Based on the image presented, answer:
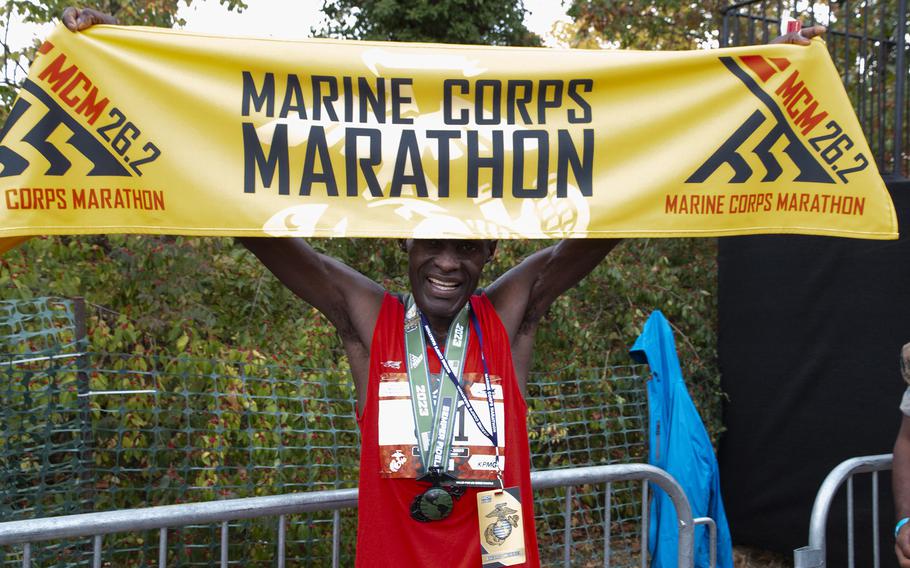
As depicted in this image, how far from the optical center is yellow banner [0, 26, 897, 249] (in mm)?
2594

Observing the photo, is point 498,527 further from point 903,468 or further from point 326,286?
point 903,468

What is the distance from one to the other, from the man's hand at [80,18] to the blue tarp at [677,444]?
12.7 ft

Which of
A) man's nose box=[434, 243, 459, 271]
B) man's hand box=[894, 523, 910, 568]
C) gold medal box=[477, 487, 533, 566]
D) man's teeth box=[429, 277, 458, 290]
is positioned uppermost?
man's nose box=[434, 243, 459, 271]

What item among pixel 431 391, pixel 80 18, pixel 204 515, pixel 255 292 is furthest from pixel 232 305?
pixel 431 391

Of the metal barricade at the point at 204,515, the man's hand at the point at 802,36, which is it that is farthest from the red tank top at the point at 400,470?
the man's hand at the point at 802,36

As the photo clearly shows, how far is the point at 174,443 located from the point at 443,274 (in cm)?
312

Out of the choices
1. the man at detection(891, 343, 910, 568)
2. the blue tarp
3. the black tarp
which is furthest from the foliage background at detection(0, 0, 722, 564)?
the man at detection(891, 343, 910, 568)

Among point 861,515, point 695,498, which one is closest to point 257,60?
point 695,498

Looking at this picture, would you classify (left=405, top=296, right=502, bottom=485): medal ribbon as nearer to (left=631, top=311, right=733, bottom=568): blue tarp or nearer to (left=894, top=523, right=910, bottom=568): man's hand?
(left=894, top=523, right=910, bottom=568): man's hand

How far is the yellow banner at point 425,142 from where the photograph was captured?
259cm

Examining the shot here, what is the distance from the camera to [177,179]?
8.68 feet

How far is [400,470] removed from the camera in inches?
99.8

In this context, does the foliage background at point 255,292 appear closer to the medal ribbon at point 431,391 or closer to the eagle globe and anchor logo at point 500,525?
the medal ribbon at point 431,391

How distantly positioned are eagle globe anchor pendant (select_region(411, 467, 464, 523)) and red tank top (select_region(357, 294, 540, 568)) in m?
0.03
